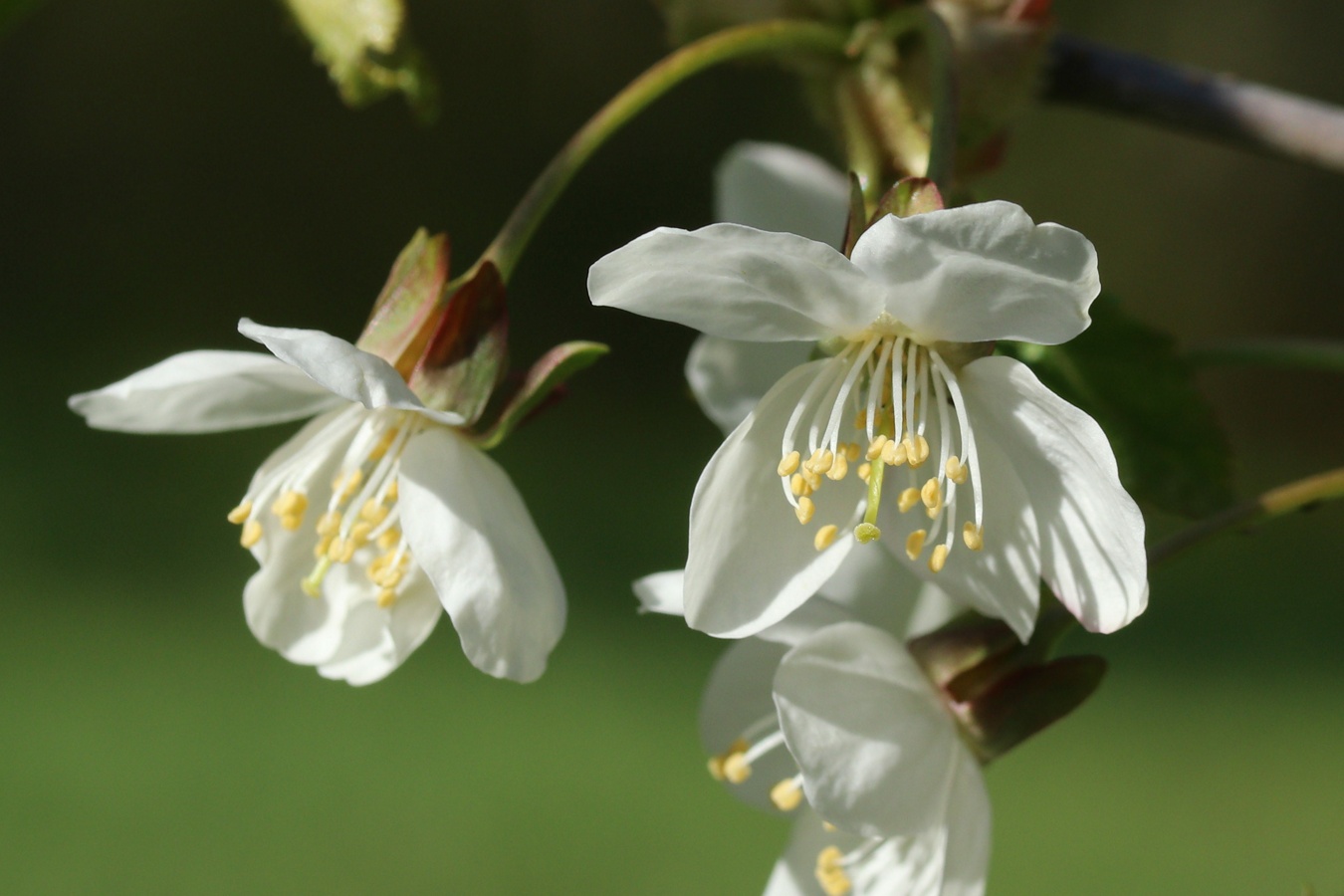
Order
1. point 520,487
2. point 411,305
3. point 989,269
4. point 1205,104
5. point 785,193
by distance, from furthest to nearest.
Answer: point 520,487 < point 785,193 < point 1205,104 < point 411,305 < point 989,269

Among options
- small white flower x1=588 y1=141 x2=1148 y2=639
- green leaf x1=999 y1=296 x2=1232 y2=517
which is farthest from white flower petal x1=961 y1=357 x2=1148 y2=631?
green leaf x1=999 y1=296 x2=1232 y2=517

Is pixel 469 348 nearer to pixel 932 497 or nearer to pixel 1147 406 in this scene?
pixel 932 497

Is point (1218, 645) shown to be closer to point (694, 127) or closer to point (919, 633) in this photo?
point (694, 127)

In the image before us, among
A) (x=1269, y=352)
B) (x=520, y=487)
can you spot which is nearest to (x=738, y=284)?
(x=1269, y=352)

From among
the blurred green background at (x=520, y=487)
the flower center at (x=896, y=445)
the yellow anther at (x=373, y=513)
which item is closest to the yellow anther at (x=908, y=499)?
the flower center at (x=896, y=445)

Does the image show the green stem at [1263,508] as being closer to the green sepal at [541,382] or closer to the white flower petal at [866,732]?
the white flower petal at [866,732]

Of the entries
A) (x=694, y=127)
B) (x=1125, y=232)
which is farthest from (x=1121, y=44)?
(x=694, y=127)

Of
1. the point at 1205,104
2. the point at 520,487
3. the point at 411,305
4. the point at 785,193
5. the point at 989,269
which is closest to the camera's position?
the point at 989,269
